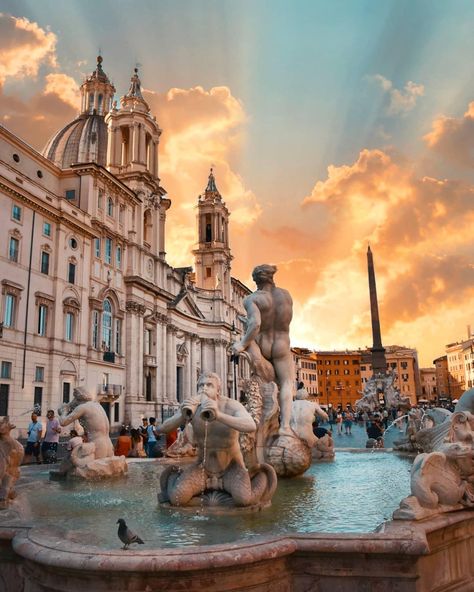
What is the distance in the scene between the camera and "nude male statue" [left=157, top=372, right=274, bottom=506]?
4.68 meters

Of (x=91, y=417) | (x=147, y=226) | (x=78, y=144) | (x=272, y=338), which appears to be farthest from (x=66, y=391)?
(x=78, y=144)

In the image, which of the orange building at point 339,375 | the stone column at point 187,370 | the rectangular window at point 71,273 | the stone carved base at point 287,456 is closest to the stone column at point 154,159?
the stone column at point 187,370

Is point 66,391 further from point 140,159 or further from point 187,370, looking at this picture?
point 187,370

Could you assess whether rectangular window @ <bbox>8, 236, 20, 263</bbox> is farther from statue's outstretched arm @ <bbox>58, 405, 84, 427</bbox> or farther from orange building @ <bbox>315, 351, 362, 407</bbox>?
orange building @ <bbox>315, 351, 362, 407</bbox>

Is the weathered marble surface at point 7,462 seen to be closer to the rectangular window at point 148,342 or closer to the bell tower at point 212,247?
the rectangular window at point 148,342

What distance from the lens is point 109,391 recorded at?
36344mm

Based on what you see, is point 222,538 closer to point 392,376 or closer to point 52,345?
point 52,345

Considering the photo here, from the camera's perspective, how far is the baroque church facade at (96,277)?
28797 millimetres

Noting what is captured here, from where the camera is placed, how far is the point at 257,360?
721cm

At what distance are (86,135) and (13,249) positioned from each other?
89.8ft

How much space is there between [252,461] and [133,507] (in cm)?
177

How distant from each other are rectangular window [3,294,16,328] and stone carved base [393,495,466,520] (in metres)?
27.3

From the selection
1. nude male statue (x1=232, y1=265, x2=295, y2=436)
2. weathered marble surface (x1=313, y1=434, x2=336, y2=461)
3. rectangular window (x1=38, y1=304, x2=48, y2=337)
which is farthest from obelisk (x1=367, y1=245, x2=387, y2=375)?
nude male statue (x1=232, y1=265, x2=295, y2=436)

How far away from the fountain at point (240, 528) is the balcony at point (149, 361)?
125 ft
